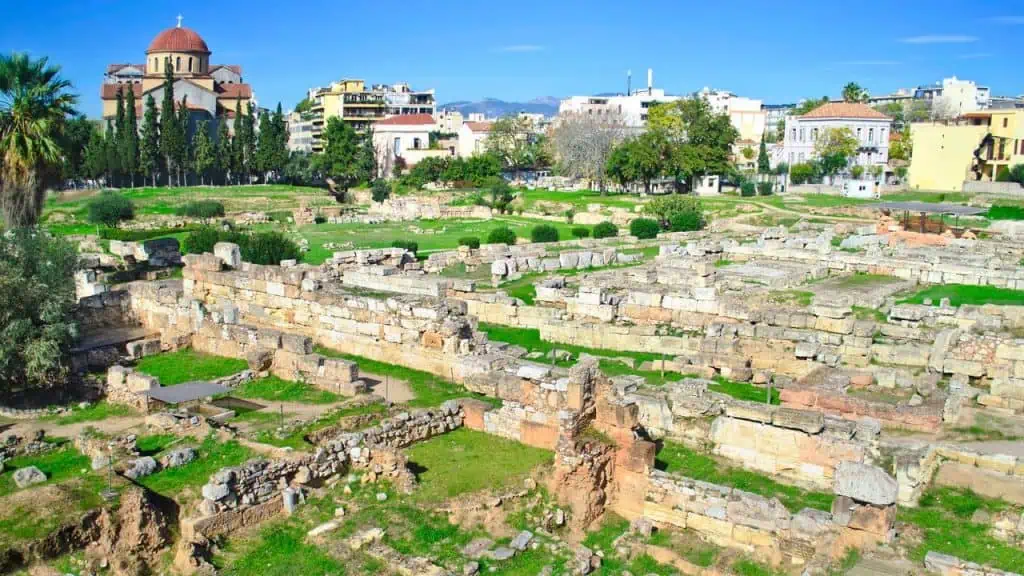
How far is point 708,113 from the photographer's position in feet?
227

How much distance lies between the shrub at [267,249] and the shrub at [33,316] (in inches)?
567

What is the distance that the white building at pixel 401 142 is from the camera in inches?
3984

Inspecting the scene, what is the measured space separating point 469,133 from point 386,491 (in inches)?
4084

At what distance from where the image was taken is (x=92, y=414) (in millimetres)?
16438

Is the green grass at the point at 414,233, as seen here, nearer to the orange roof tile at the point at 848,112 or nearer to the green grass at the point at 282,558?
the green grass at the point at 282,558

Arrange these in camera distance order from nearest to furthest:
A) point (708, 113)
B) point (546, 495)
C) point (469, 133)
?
point (546, 495), point (708, 113), point (469, 133)

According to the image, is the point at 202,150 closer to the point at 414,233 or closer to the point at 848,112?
the point at 414,233

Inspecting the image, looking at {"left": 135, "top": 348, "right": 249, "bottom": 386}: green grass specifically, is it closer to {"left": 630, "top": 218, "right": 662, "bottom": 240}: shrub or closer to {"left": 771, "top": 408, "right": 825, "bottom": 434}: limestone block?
{"left": 771, "top": 408, "right": 825, "bottom": 434}: limestone block

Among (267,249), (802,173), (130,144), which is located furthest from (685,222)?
(130,144)

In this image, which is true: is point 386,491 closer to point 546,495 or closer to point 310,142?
point 546,495

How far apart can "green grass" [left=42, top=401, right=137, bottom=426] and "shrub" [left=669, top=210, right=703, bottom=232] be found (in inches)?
1419

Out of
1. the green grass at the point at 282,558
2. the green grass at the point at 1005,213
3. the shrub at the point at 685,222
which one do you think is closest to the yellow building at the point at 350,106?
the shrub at the point at 685,222

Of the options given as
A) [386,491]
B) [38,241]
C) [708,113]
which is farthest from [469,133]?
[386,491]

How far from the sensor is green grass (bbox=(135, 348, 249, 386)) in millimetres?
18672
